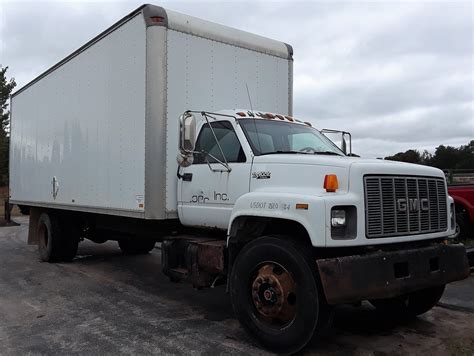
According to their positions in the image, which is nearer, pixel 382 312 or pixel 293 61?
pixel 382 312

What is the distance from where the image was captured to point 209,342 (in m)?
4.77

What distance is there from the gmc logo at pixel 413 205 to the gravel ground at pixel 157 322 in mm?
1345

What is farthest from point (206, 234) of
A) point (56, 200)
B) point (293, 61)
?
point (56, 200)

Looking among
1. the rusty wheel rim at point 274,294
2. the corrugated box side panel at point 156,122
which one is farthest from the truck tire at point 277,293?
the corrugated box side panel at point 156,122

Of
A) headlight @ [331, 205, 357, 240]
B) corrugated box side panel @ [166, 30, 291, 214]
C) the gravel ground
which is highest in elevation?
corrugated box side panel @ [166, 30, 291, 214]

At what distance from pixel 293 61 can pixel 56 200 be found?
16.6ft

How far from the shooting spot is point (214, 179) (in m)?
5.48

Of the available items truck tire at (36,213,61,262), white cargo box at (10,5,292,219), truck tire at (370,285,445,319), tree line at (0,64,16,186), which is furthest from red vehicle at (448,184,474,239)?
tree line at (0,64,16,186)

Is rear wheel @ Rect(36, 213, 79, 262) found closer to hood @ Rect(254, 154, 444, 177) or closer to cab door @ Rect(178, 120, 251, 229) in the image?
cab door @ Rect(178, 120, 251, 229)

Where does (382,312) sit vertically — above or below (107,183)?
below

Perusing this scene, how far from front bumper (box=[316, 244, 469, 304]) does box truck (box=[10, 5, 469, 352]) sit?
13 mm

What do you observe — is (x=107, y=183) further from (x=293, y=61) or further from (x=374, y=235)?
(x=374, y=235)

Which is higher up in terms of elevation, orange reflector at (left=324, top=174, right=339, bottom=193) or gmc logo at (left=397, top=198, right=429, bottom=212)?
orange reflector at (left=324, top=174, right=339, bottom=193)

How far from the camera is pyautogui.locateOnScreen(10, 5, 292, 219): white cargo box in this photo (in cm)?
595
